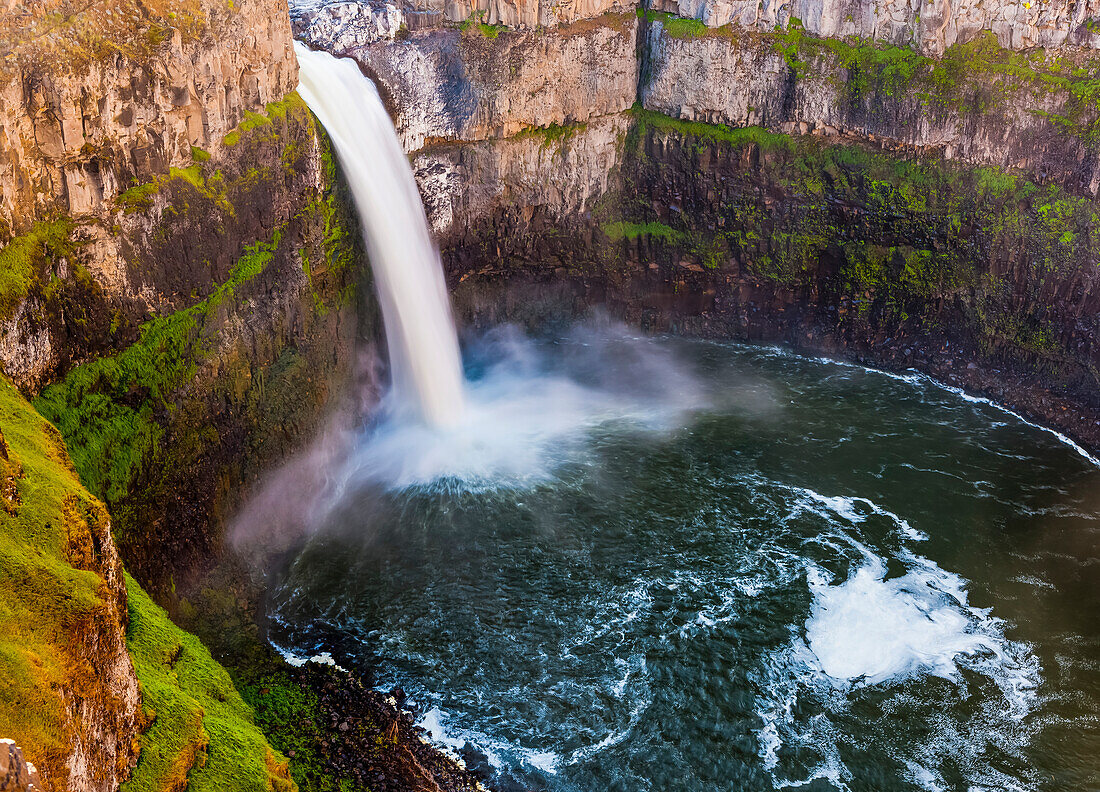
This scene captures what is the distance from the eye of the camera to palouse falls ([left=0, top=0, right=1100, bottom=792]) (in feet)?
52.3

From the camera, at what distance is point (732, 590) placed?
20.3 metres

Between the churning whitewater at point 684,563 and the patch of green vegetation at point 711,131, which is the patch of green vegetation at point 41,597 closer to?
the churning whitewater at point 684,563

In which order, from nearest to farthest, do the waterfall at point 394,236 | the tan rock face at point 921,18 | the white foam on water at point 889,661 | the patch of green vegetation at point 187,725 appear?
the patch of green vegetation at point 187,725, the white foam on water at point 889,661, the waterfall at point 394,236, the tan rock face at point 921,18

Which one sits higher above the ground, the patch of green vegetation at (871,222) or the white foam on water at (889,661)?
the patch of green vegetation at (871,222)

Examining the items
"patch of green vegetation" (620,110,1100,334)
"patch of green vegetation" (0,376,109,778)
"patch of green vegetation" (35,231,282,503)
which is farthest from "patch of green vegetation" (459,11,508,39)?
"patch of green vegetation" (0,376,109,778)

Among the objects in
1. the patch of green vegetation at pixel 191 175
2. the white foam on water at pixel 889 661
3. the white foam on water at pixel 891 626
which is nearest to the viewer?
the white foam on water at pixel 889 661

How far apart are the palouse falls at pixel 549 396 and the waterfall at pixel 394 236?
0.14 m

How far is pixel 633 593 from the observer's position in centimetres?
2012

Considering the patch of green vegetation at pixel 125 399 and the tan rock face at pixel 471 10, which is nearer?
the patch of green vegetation at pixel 125 399

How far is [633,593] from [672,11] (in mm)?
19395

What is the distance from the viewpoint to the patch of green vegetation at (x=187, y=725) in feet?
35.3

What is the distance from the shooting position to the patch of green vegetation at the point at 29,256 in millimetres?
15328

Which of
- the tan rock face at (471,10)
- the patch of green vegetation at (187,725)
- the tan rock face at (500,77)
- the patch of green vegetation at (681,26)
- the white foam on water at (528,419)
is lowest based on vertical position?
the white foam on water at (528,419)

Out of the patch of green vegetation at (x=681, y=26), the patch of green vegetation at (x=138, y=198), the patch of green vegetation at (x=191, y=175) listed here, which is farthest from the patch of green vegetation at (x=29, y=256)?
the patch of green vegetation at (x=681, y=26)
